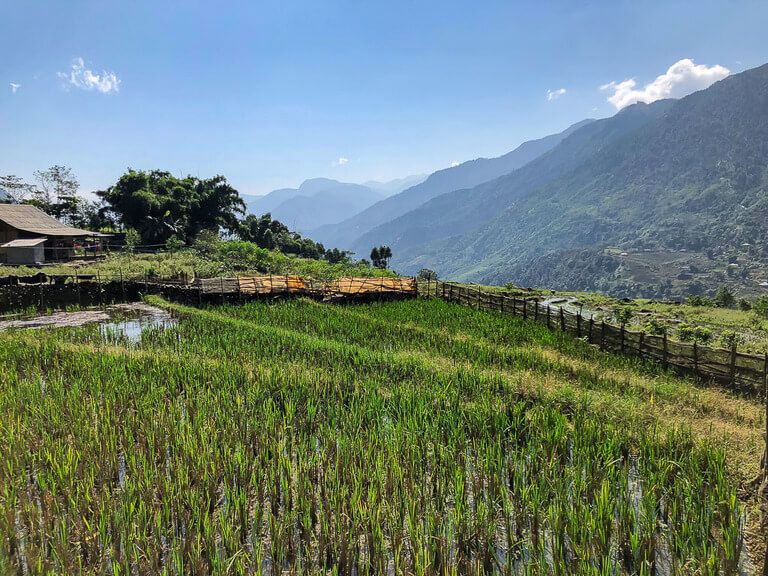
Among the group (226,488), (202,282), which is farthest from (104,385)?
(202,282)

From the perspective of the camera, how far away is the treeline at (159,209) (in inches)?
1806

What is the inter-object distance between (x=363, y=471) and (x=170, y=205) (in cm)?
4971

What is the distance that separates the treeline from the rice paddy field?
122ft

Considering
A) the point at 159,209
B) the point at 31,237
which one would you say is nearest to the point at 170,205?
the point at 159,209

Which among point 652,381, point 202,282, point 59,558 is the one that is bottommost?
point 652,381

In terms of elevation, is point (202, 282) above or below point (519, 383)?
above

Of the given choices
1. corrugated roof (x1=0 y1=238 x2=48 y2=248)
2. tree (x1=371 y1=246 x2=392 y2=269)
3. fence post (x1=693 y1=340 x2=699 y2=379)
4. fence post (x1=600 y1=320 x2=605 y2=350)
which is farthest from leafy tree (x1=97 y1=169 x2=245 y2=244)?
fence post (x1=693 y1=340 x2=699 y2=379)

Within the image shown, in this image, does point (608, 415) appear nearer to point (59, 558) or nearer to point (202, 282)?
point (59, 558)

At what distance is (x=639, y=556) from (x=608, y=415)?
3946mm

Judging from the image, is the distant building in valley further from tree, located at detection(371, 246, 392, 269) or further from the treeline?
tree, located at detection(371, 246, 392, 269)

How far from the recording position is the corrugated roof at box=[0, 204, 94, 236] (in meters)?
32.3

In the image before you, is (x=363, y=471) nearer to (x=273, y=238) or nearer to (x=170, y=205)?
(x=170, y=205)

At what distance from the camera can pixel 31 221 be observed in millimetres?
34406

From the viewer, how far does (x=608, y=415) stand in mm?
7578
